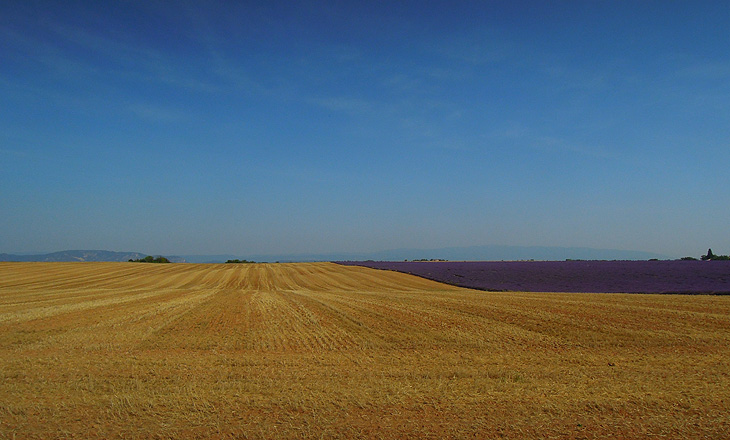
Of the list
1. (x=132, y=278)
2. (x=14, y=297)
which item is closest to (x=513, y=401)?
(x=14, y=297)

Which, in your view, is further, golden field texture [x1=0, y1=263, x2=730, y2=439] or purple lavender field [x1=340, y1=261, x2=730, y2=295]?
purple lavender field [x1=340, y1=261, x2=730, y2=295]

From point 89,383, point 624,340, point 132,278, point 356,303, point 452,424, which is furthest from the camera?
point 132,278

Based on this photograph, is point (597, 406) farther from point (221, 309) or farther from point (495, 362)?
point (221, 309)

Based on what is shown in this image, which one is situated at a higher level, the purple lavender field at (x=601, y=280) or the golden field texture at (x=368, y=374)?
the purple lavender field at (x=601, y=280)

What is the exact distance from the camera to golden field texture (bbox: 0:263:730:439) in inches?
337

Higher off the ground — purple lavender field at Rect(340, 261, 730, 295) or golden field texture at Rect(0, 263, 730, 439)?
purple lavender field at Rect(340, 261, 730, 295)

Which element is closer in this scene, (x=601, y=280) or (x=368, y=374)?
(x=368, y=374)

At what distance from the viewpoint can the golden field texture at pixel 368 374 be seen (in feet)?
28.1

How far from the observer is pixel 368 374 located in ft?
40.4

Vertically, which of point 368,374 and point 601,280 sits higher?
point 601,280

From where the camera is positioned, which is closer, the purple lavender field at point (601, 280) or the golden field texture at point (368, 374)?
the golden field texture at point (368, 374)

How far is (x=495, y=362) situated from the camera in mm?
13898

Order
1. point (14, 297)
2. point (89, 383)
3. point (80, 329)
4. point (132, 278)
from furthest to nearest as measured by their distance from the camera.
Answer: point (132, 278) → point (14, 297) → point (80, 329) → point (89, 383)

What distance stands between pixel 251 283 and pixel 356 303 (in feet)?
91.6
